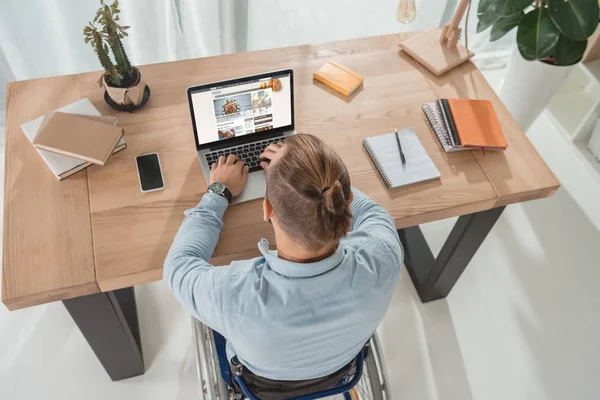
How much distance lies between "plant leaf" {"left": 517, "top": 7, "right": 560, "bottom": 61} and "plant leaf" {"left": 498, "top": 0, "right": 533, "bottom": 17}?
4.0 inches

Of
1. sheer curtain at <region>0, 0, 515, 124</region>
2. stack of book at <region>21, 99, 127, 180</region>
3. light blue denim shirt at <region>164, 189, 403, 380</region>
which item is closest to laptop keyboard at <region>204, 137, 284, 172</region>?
stack of book at <region>21, 99, 127, 180</region>

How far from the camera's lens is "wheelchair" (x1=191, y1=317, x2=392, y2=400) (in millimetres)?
1269

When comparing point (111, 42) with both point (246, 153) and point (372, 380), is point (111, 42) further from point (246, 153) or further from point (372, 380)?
point (372, 380)

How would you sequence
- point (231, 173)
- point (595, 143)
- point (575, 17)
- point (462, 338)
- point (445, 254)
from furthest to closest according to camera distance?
point (595, 143) < point (462, 338) < point (445, 254) < point (575, 17) < point (231, 173)

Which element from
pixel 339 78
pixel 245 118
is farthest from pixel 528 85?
pixel 245 118

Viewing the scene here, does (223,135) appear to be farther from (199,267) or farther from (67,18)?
(67,18)

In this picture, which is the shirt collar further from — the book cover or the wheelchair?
the book cover

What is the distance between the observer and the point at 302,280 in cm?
103

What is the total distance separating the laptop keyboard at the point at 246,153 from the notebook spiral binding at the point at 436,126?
54 centimetres

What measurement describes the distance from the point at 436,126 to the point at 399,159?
196mm

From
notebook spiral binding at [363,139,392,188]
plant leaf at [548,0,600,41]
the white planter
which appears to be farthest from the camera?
the white planter

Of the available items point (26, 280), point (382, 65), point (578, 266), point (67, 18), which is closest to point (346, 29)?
point (382, 65)

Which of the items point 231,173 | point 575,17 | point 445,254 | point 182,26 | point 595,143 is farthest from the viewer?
point 595,143

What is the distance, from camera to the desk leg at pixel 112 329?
4.76 ft
